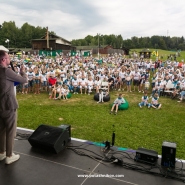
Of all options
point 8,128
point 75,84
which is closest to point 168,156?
point 8,128

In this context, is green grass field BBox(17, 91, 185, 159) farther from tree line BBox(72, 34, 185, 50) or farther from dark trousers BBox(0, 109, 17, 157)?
tree line BBox(72, 34, 185, 50)

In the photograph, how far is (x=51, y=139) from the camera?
387 cm

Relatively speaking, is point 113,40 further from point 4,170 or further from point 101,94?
point 4,170

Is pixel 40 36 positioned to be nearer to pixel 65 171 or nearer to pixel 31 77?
pixel 31 77

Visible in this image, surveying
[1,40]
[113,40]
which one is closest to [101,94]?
[1,40]

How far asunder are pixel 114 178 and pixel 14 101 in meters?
2.07

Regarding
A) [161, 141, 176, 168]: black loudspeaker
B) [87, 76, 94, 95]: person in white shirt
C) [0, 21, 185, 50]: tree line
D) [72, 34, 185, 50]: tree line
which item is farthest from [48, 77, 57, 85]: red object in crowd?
[72, 34, 185, 50]: tree line

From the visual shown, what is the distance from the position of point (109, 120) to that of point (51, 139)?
3864mm

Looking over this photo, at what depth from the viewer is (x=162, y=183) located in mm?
3102

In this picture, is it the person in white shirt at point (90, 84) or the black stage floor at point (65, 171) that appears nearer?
the black stage floor at point (65, 171)

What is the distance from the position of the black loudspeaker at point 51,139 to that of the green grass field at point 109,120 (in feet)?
5.66

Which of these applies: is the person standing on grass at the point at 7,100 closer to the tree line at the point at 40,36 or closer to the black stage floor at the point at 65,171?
the black stage floor at the point at 65,171

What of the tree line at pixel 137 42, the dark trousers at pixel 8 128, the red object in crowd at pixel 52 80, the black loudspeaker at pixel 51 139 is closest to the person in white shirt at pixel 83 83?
the red object in crowd at pixel 52 80

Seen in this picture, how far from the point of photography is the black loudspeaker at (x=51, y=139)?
3833 millimetres
